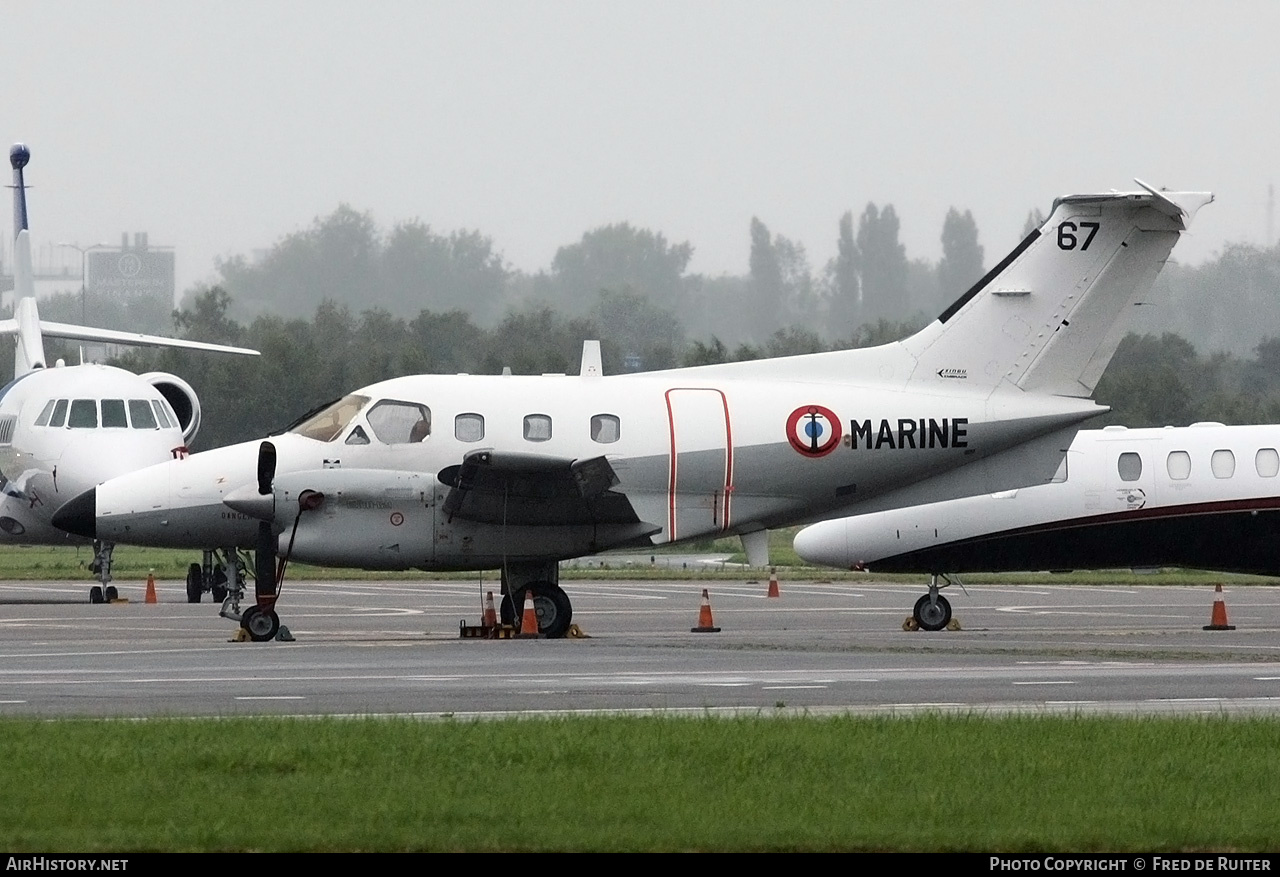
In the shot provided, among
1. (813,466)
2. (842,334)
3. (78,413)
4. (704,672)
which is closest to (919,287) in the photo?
(842,334)

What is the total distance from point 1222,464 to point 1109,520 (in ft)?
5.34

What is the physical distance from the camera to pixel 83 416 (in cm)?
3272

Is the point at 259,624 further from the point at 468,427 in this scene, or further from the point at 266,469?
the point at 468,427

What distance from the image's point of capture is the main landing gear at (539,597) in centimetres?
2305

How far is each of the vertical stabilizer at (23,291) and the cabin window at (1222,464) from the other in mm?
21460

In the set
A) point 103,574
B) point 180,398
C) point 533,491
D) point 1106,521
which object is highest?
point 180,398

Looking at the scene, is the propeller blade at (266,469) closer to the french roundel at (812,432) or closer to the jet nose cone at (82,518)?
the jet nose cone at (82,518)

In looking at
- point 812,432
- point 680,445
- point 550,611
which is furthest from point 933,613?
point 550,611

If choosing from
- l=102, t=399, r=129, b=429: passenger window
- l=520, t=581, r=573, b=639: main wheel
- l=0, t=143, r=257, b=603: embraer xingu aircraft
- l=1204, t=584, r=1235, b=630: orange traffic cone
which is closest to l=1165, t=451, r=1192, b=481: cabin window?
l=1204, t=584, r=1235, b=630: orange traffic cone

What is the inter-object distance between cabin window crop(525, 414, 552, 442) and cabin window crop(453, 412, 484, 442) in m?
0.49

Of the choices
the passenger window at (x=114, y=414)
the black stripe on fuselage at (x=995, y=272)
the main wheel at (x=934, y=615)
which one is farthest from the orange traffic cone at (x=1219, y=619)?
the passenger window at (x=114, y=414)

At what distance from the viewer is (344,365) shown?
64875mm
